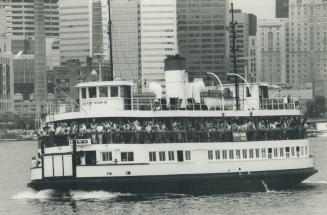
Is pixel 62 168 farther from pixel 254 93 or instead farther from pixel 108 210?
pixel 254 93

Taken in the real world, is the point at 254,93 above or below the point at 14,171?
above

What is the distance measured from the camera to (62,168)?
63.3m

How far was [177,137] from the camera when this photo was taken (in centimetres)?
6594

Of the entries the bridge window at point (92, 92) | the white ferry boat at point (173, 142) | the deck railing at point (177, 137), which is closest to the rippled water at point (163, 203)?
the white ferry boat at point (173, 142)

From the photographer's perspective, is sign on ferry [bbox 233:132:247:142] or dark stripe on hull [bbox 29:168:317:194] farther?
sign on ferry [bbox 233:132:247:142]

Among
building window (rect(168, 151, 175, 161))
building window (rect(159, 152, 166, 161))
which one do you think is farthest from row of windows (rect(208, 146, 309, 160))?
building window (rect(159, 152, 166, 161))

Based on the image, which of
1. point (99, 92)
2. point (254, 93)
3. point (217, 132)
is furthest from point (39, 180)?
point (254, 93)

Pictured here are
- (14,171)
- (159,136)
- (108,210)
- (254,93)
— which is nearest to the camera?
(108,210)

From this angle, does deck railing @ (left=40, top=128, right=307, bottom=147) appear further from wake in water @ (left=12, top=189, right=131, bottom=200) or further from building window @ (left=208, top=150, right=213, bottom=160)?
wake in water @ (left=12, top=189, right=131, bottom=200)

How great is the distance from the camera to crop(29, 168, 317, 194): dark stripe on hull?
208 feet

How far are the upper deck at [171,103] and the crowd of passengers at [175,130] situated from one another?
45 centimetres

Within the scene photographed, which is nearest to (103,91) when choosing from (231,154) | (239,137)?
(231,154)

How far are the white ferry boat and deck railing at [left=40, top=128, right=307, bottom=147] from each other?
0.05m

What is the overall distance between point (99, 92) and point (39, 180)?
19.6 feet
